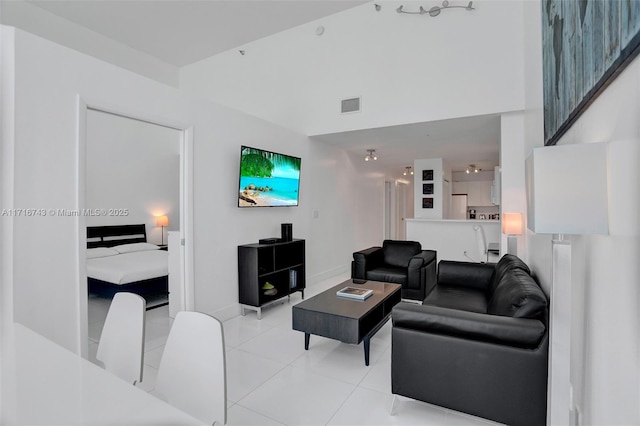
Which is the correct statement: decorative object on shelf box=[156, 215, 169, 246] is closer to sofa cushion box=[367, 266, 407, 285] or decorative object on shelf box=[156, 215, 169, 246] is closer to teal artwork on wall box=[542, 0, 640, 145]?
sofa cushion box=[367, 266, 407, 285]

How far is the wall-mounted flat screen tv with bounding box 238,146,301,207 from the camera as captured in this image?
4.12 m

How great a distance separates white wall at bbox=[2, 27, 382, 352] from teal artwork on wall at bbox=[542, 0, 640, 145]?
126 inches

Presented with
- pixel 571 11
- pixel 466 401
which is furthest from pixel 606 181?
pixel 466 401

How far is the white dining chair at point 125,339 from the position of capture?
154 cm

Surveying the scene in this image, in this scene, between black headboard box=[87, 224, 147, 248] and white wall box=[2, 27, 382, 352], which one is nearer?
white wall box=[2, 27, 382, 352]

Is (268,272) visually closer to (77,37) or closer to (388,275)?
(388,275)

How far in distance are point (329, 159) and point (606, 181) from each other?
5.25m

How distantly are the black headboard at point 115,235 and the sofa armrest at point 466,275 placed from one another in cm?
513

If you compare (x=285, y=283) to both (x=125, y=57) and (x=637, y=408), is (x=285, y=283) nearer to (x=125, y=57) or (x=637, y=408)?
(x=637, y=408)

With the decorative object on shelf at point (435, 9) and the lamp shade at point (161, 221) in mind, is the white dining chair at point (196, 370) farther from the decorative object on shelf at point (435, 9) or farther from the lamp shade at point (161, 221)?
the lamp shade at point (161, 221)

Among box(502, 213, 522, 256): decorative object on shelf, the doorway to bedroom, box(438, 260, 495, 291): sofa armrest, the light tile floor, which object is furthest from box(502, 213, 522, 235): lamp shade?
the doorway to bedroom

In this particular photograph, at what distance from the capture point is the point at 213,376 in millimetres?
1224

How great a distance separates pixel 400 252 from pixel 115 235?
4768mm

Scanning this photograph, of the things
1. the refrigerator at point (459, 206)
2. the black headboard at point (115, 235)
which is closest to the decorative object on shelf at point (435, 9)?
the black headboard at point (115, 235)
